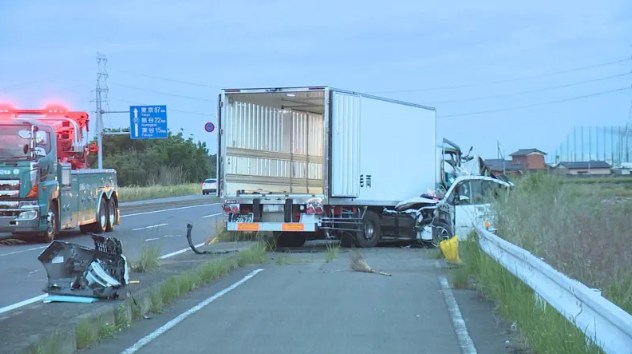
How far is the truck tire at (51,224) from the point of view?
20.2m

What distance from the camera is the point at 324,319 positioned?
9359 millimetres

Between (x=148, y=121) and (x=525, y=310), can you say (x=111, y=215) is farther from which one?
(x=525, y=310)

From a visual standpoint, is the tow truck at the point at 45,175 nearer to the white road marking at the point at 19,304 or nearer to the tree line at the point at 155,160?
the white road marking at the point at 19,304

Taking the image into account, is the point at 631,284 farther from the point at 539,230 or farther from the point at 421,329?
the point at 539,230

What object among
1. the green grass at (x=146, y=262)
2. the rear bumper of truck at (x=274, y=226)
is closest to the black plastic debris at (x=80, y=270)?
the green grass at (x=146, y=262)

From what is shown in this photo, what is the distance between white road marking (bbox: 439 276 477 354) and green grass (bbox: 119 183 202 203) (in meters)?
38.8

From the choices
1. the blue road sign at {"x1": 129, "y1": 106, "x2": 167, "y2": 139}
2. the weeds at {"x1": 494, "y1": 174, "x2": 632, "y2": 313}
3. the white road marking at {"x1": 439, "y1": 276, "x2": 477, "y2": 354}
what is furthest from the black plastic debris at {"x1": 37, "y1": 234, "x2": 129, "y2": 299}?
the blue road sign at {"x1": 129, "y1": 106, "x2": 167, "y2": 139}

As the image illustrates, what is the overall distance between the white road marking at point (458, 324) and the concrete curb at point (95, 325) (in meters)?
3.67

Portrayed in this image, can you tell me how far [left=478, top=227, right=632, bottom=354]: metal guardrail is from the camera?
517 centimetres

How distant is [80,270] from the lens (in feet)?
31.6

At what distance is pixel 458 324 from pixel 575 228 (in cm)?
169

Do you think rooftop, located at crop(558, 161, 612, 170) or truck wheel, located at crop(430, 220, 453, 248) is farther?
rooftop, located at crop(558, 161, 612, 170)

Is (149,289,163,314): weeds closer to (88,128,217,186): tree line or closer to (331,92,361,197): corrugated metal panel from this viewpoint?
(331,92,361,197): corrugated metal panel

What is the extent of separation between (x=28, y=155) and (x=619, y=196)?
1442cm
